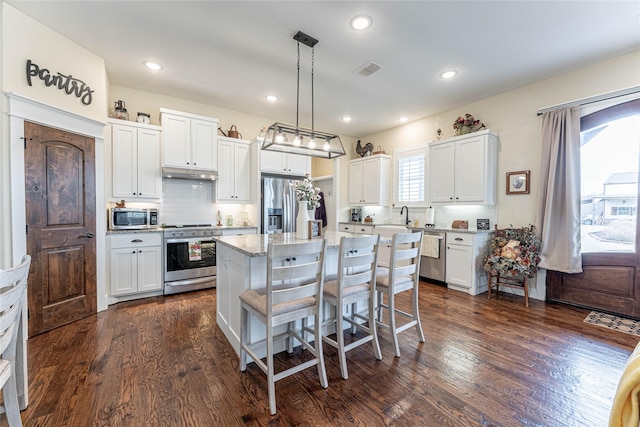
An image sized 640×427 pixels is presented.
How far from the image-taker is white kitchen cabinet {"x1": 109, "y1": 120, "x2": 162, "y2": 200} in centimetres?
364

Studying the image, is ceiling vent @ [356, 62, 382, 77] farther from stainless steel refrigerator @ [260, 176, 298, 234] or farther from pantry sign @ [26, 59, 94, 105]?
pantry sign @ [26, 59, 94, 105]

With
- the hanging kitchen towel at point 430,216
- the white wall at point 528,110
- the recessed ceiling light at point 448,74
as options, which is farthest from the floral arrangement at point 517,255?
the recessed ceiling light at point 448,74

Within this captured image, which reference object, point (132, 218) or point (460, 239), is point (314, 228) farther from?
point (132, 218)

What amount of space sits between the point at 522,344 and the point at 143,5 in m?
4.49

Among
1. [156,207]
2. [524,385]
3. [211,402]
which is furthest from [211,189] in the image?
[524,385]

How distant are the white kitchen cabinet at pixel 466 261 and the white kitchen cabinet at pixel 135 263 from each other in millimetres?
4241

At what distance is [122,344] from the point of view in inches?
96.1

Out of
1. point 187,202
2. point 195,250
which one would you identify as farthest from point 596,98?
point 187,202

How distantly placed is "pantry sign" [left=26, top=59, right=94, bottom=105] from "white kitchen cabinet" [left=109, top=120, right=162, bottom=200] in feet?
1.92

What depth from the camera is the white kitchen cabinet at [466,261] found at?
3.92 m

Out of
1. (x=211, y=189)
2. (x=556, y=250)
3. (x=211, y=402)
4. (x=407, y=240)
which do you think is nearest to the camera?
(x=211, y=402)

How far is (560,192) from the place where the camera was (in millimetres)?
3443

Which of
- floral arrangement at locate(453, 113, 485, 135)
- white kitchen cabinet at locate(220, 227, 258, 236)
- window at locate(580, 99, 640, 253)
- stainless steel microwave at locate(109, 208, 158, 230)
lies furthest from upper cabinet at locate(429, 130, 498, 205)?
stainless steel microwave at locate(109, 208, 158, 230)

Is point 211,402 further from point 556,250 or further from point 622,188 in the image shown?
point 622,188
